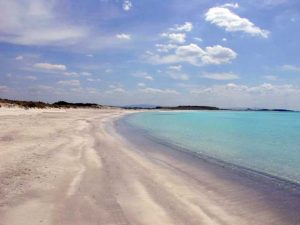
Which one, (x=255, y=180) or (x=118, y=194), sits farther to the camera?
(x=255, y=180)

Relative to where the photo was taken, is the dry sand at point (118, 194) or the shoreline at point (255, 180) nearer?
the dry sand at point (118, 194)

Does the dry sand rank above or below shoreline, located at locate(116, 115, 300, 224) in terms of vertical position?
above

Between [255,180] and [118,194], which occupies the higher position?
[118,194]

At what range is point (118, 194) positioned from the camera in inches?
340

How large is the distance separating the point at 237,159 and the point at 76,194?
988 centimetres

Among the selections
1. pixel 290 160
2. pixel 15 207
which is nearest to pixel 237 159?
pixel 290 160

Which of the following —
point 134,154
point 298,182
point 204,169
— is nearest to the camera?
point 298,182

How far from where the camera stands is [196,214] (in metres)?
7.30

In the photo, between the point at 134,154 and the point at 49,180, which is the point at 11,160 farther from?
the point at 134,154

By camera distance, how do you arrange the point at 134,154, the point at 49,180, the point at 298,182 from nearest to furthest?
1. the point at 49,180
2. the point at 298,182
3. the point at 134,154

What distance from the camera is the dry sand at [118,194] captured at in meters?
6.91

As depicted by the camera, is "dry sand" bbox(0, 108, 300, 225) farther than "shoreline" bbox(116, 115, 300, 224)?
No

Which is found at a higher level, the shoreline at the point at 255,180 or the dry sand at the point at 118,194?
the dry sand at the point at 118,194

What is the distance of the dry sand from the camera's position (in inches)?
272
